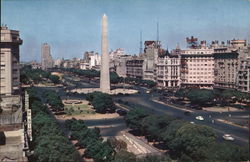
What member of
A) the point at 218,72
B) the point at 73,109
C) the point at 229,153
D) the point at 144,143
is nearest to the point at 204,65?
the point at 218,72

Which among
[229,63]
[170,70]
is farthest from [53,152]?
[170,70]

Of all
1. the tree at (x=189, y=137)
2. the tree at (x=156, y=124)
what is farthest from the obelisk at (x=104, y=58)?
the tree at (x=189, y=137)

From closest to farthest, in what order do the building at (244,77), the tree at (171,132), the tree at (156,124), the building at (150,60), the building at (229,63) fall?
the tree at (171,132), the tree at (156,124), the building at (244,77), the building at (229,63), the building at (150,60)

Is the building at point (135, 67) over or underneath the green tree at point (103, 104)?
over

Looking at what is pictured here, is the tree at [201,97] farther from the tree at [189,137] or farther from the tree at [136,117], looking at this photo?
the tree at [189,137]

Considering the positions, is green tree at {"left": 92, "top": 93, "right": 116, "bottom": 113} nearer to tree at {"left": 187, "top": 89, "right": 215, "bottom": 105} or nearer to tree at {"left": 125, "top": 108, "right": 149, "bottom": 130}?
tree at {"left": 125, "top": 108, "right": 149, "bottom": 130}

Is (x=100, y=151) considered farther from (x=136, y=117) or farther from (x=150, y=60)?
(x=150, y=60)

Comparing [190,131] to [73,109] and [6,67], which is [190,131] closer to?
[6,67]
